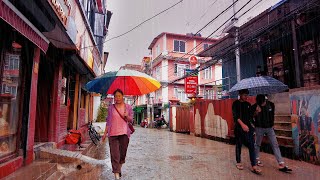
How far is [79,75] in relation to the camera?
42.5 ft

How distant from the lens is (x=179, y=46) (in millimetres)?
35250

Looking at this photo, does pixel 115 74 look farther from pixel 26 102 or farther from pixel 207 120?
pixel 207 120

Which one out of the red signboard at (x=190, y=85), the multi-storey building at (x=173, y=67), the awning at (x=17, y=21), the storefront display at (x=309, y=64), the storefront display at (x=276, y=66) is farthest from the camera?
the multi-storey building at (x=173, y=67)

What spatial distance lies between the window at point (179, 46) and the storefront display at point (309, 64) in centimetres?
2426

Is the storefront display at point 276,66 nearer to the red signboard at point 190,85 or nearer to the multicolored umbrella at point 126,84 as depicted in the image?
the multicolored umbrella at point 126,84

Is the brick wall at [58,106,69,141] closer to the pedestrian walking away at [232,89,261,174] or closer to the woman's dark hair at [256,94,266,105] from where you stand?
the pedestrian walking away at [232,89,261,174]

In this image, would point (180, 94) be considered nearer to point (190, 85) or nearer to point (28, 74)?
point (190, 85)

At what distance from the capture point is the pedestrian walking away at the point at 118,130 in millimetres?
4895

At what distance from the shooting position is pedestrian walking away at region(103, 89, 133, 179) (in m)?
4.89

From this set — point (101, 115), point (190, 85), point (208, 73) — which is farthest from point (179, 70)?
point (101, 115)

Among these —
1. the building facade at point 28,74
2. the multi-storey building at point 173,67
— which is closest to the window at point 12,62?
the building facade at point 28,74

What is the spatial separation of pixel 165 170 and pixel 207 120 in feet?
29.7

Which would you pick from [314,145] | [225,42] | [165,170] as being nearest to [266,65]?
[225,42]

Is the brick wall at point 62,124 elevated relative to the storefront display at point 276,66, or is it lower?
lower
